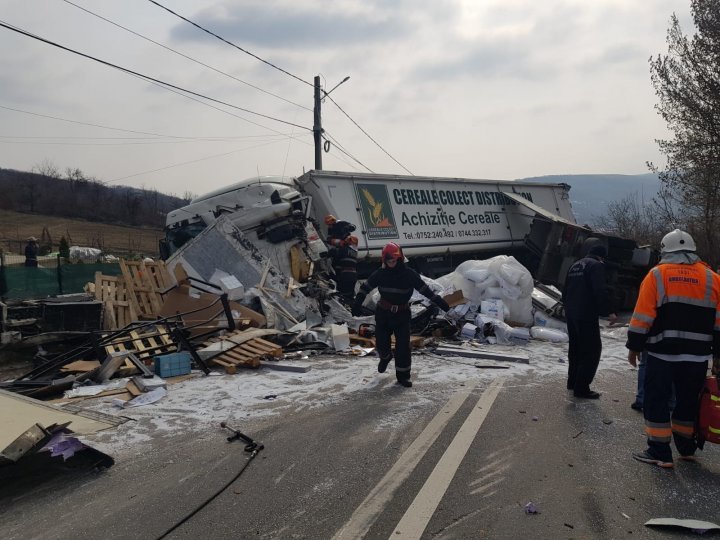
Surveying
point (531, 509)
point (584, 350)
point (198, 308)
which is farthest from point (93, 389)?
point (584, 350)

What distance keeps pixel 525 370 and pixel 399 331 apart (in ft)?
6.55

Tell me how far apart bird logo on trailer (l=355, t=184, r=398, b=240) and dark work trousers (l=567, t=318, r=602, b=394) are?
740cm

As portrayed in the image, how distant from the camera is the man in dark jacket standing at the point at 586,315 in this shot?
20.2ft

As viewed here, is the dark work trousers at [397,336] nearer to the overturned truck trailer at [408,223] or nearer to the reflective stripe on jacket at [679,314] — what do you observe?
the reflective stripe on jacket at [679,314]

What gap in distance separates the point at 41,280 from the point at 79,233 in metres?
39.6

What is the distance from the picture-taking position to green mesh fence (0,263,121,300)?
13.8 meters

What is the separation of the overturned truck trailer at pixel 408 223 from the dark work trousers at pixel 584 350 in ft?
17.8

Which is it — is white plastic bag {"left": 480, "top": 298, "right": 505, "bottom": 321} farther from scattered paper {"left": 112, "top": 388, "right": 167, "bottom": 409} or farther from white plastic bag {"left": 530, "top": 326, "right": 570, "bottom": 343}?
scattered paper {"left": 112, "top": 388, "right": 167, "bottom": 409}

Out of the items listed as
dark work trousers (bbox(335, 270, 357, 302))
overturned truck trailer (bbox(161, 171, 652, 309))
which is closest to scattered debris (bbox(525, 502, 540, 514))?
dark work trousers (bbox(335, 270, 357, 302))

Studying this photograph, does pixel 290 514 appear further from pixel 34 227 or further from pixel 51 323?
pixel 34 227

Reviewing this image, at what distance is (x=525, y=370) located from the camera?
7.68m

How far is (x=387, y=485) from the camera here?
3812 millimetres

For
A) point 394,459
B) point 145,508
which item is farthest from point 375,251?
point 145,508

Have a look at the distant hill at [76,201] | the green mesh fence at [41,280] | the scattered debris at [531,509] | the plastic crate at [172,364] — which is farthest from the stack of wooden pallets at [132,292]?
the distant hill at [76,201]
